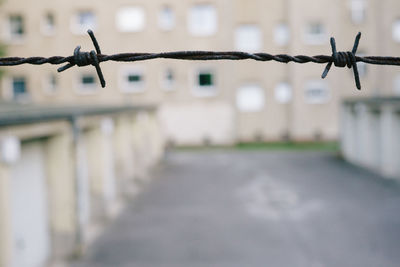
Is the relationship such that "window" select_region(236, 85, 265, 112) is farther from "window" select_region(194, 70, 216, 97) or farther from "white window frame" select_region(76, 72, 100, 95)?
"white window frame" select_region(76, 72, 100, 95)

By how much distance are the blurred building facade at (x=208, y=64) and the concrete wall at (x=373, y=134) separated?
775cm

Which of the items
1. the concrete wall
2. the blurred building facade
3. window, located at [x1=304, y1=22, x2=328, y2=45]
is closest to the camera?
the concrete wall

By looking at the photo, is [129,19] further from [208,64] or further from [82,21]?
[208,64]

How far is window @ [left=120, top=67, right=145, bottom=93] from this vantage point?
3089 cm

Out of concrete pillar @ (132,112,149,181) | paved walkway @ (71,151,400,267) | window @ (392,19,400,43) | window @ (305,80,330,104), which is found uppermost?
window @ (392,19,400,43)

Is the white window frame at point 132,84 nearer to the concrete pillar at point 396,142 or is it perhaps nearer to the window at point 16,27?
the window at point 16,27

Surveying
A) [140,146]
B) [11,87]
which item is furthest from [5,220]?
[11,87]

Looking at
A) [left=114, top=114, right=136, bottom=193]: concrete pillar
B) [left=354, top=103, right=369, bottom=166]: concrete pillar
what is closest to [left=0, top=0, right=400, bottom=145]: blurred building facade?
[left=354, top=103, right=369, bottom=166]: concrete pillar

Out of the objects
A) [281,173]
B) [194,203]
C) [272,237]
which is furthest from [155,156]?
[272,237]

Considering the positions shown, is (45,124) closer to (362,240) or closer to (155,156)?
(362,240)

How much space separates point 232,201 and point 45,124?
677 cm

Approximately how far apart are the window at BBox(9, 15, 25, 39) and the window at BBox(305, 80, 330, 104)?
59.4 feet

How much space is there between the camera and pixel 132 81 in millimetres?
31000

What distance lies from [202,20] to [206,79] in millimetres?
3602
